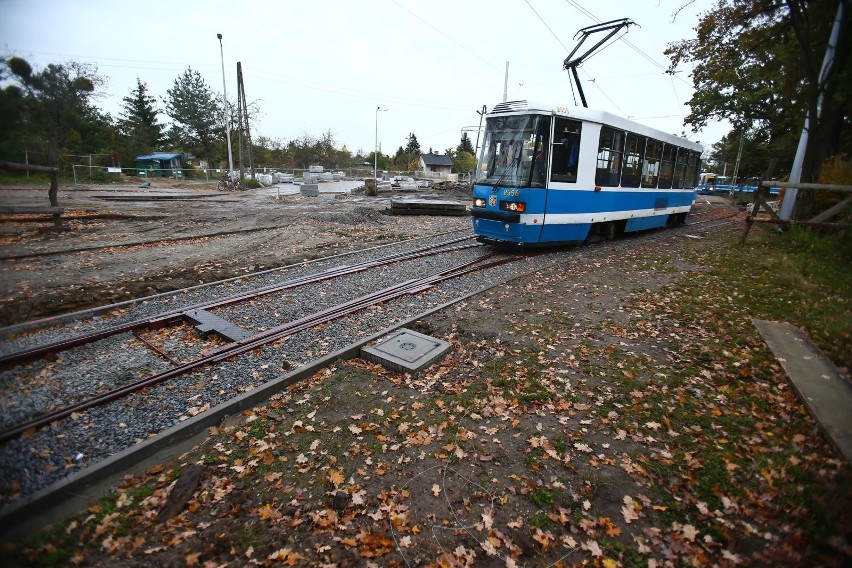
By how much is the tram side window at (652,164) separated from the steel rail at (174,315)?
8.70 meters

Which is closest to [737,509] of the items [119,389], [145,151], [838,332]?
[838,332]

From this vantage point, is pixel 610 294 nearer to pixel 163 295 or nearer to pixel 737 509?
pixel 737 509

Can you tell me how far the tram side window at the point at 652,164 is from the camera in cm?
1339

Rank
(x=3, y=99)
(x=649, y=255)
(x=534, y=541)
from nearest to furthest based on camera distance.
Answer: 1. (x=3, y=99)
2. (x=534, y=541)
3. (x=649, y=255)

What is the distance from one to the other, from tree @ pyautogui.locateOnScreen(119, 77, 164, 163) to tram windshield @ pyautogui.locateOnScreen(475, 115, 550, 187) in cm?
5884

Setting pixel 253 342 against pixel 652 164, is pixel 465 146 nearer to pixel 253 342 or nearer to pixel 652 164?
pixel 652 164

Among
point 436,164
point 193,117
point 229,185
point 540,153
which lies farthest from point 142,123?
point 540,153

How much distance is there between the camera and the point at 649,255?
1129 cm

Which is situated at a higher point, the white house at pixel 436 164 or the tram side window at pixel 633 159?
the white house at pixel 436 164

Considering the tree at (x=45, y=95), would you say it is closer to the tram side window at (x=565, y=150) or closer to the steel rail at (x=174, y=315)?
the steel rail at (x=174, y=315)

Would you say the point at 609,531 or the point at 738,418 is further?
the point at 738,418

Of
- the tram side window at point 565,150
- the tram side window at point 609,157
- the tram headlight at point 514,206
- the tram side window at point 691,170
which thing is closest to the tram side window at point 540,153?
the tram side window at point 565,150

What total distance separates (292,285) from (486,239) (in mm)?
6183

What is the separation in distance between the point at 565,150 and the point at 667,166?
25.3ft
